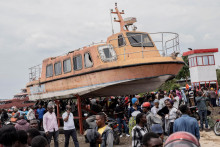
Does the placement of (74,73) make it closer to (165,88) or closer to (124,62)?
(124,62)

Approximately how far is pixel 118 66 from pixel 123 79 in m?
0.55

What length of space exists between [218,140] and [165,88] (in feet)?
75.4

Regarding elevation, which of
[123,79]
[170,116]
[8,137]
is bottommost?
[170,116]

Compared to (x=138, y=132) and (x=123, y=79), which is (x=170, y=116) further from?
(x=123, y=79)

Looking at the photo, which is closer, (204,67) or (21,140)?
(21,140)

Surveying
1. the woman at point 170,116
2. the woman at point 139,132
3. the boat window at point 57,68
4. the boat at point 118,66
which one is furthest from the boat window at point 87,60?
the woman at point 139,132

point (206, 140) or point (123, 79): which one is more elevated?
point (123, 79)

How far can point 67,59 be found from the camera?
1262cm

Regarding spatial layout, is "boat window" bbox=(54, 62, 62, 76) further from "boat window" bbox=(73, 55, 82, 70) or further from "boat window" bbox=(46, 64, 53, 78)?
"boat window" bbox=(73, 55, 82, 70)

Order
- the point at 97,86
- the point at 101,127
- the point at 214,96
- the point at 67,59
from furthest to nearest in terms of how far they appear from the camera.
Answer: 1. the point at 214,96
2. the point at 67,59
3. the point at 97,86
4. the point at 101,127

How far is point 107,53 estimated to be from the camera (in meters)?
11.0

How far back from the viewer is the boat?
9711mm

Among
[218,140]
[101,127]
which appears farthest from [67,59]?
[101,127]

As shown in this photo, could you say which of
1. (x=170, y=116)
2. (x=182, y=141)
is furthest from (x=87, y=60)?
(x=182, y=141)
